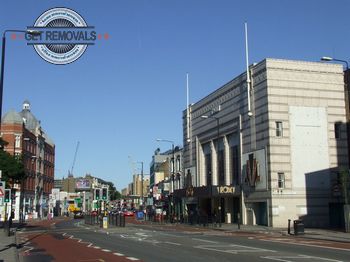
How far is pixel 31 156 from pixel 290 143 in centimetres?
5964

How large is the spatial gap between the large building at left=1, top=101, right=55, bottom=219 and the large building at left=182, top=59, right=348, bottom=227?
40415mm

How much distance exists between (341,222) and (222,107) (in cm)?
1933

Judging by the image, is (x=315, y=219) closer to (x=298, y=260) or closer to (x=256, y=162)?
(x=256, y=162)

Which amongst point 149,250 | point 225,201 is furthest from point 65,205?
point 149,250

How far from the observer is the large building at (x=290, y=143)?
5112cm

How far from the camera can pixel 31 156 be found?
322 feet

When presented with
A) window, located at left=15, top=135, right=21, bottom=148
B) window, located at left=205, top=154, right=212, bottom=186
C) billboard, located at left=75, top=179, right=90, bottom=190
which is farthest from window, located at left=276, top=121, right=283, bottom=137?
billboard, located at left=75, top=179, right=90, bottom=190

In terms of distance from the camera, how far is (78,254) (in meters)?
22.7

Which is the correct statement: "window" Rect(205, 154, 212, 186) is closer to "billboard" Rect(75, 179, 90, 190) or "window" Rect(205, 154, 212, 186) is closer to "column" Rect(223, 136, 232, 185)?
"column" Rect(223, 136, 232, 185)

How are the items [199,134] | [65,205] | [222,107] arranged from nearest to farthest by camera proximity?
[222,107]
[199,134]
[65,205]

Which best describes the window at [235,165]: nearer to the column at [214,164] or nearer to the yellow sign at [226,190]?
the yellow sign at [226,190]

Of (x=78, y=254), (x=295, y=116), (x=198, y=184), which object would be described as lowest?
(x=78, y=254)

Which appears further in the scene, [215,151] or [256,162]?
[215,151]

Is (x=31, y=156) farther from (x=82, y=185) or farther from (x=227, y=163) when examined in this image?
(x=227, y=163)
